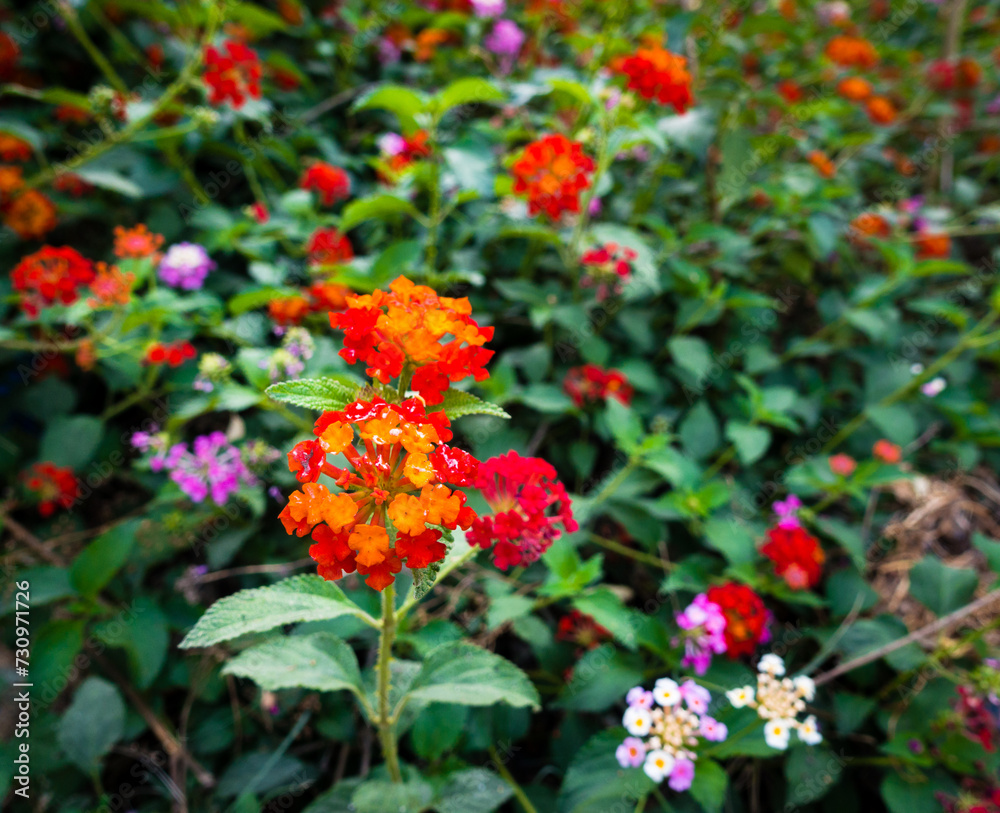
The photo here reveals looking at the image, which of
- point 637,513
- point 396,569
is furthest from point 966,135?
point 396,569

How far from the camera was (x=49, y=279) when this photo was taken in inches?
74.8

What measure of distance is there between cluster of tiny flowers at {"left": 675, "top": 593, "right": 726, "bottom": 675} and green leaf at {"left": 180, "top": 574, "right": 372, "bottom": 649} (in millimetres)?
942

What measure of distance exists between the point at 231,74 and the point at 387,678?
238cm

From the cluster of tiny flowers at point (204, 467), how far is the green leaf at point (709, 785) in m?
1.44

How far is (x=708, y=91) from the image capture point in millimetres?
2438

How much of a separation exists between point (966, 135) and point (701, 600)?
3881 millimetres

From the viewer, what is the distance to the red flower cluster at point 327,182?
7.64ft

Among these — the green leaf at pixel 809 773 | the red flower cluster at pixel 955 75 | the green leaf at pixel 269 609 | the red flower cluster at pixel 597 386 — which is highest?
the green leaf at pixel 269 609

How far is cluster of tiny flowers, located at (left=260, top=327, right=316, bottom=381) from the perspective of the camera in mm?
1629

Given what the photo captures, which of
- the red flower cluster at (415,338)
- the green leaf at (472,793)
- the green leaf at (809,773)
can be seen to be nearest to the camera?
the red flower cluster at (415,338)

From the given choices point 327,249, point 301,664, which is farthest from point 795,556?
point 327,249

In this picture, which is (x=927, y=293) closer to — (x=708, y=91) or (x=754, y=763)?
(x=708, y=91)

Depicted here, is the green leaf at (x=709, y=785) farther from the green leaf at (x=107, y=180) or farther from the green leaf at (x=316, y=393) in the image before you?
the green leaf at (x=107, y=180)

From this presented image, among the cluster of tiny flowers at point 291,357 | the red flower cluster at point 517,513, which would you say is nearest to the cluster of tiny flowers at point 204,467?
the cluster of tiny flowers at point 291,357
